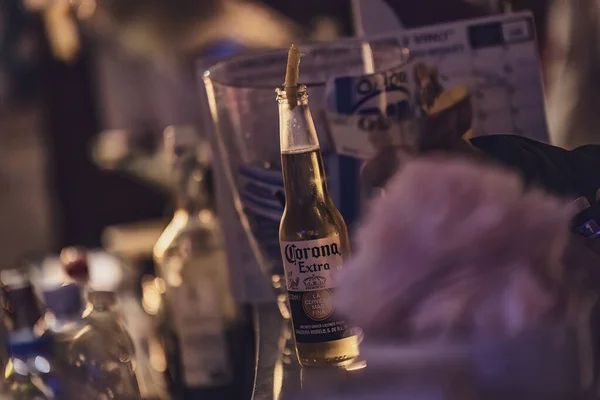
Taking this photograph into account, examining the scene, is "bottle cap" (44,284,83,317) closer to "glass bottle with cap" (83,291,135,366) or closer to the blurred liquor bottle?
"glass bottle with cap" (83,291,135,366)

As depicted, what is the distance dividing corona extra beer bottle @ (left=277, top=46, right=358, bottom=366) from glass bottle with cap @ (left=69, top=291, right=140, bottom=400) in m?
0.31

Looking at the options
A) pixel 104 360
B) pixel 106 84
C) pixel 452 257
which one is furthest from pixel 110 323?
pixel 106 84

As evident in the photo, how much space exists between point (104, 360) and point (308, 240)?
0.39 metres

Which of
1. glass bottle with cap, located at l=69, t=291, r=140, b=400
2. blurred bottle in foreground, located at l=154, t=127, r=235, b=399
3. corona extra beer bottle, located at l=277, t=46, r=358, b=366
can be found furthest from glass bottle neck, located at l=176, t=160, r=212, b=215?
corona extra beer bottle, located at l=277, t=46, r=358, b=366

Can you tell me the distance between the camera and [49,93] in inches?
103

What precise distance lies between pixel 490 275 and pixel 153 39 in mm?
1230

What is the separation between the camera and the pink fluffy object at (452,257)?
375 mm

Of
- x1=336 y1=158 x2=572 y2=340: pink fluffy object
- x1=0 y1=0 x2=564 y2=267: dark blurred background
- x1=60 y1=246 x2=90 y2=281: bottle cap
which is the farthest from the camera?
x1=0 y1=0 x2=564 y2=267: dark blurred background

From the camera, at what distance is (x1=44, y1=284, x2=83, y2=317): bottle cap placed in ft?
2.51

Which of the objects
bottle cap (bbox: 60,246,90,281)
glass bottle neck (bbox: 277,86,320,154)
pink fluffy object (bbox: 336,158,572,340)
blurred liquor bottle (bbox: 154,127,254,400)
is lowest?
blurred liquor bottle (bbox: 154,127,254,400)

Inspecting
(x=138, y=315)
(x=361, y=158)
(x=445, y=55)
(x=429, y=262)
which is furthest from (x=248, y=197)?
(x=138, y=315)

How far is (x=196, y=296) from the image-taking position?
1115 mm

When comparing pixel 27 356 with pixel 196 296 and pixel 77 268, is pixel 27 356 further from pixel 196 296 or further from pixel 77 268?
pixel 196 296

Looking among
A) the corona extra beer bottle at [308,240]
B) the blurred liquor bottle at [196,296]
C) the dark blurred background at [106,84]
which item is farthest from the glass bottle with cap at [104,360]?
the dark blurred background at [106,84]
